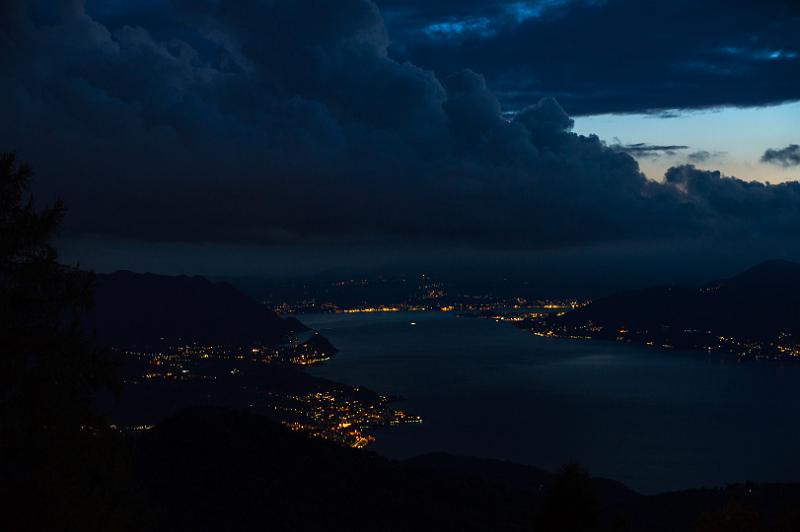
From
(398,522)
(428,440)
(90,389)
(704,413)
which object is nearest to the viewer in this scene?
(90,389)

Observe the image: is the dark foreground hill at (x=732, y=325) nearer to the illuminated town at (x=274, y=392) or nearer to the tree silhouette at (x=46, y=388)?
the illuminated town at (x=274, y=392)

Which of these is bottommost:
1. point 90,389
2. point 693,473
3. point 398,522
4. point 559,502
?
point 693,473

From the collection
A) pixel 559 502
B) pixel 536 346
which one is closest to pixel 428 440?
pixel 559 502

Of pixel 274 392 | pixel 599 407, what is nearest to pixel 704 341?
pixel 599 407

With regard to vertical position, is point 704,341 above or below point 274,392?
above

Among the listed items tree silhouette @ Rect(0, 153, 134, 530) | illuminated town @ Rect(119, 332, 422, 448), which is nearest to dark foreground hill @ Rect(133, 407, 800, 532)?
tree silhouette @ Rect(0, 153, 134, 530)

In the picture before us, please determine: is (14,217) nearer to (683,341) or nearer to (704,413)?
(704,413)

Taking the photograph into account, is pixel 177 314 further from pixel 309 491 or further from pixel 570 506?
pixel 570 506

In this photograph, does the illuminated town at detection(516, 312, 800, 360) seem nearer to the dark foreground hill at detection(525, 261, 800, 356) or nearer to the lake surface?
the dark foreground hill at detection(525, 261, 800, 356)
